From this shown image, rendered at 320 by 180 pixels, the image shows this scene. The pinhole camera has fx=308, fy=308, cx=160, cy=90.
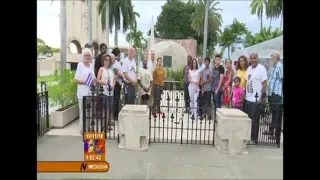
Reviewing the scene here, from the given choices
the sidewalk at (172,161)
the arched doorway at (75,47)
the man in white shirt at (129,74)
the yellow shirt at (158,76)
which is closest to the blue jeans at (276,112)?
the sidewalk at (172,161)

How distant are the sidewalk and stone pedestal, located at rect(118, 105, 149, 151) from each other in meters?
0.14

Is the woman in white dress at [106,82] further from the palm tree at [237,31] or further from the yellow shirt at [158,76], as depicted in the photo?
the palm tree at [237,31]

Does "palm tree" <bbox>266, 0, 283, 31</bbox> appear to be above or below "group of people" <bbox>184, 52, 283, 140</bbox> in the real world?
above

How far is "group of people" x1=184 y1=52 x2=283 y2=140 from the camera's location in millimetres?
5372

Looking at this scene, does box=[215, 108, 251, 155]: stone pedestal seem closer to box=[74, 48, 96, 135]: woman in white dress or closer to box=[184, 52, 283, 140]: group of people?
box=[184, 52, 283, 140]: group of people

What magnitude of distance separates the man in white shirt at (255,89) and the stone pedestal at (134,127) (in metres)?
1.93

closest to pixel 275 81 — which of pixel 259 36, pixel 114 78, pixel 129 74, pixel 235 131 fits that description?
pixel 235 131

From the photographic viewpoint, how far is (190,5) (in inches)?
1700

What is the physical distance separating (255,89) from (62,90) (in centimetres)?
426

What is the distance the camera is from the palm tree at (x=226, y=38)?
32.9 meters

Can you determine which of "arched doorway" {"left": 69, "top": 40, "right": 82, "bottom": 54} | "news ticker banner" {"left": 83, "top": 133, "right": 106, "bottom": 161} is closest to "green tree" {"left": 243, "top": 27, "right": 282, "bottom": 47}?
"arched doorway" {"left": 69, "top": 40, "right": 82, "bottom": 54}

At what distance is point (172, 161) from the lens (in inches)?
174
